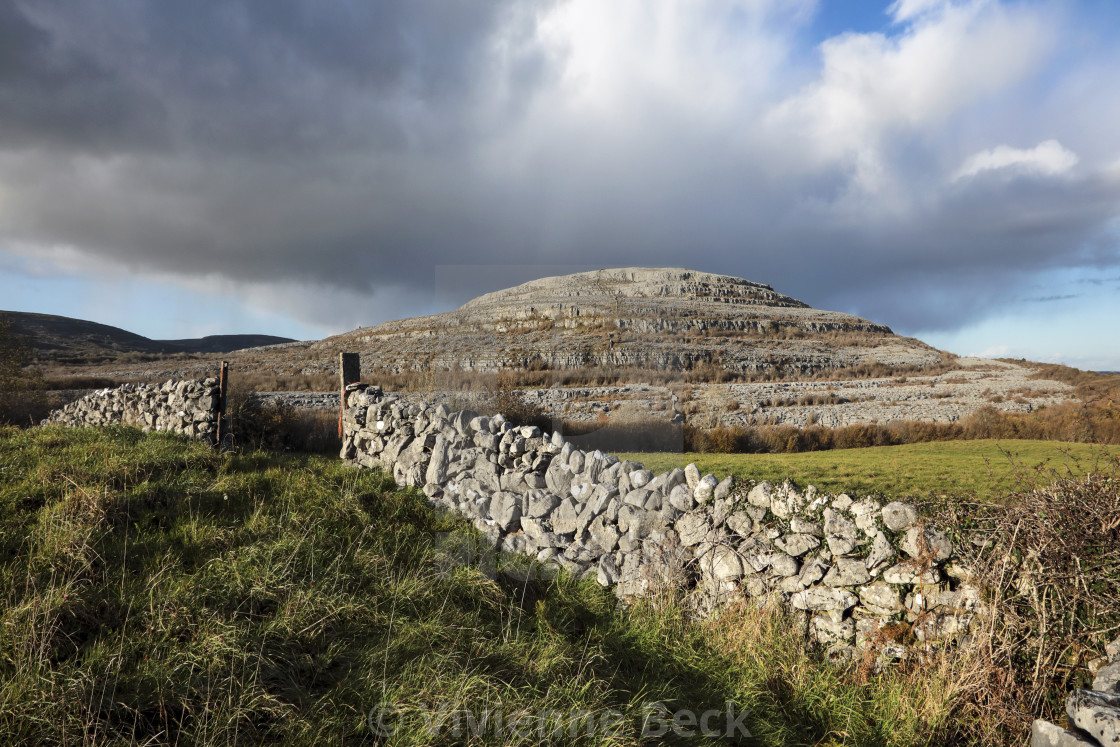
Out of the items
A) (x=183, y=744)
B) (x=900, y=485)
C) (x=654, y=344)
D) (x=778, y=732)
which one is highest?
(x=654, y=344)

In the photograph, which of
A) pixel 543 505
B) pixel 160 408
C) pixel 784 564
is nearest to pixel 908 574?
pixel 784 564

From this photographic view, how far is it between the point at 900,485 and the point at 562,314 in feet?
14.9

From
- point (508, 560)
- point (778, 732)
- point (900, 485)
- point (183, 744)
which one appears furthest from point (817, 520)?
point (183, 744)

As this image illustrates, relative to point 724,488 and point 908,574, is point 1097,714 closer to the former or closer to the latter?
point 908,574

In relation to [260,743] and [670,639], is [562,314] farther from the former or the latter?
[260,743]

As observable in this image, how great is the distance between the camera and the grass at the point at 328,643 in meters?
3.10

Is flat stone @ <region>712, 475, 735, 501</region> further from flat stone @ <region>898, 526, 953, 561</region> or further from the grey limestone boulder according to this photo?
the grey limestone boulder

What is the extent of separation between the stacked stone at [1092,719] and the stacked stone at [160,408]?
39.1 feet

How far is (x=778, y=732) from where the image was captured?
11.4 ft

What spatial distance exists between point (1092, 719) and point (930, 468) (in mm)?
2981

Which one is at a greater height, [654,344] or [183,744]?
[654,344]

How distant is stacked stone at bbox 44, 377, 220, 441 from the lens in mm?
10039

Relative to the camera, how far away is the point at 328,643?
4.00 metres

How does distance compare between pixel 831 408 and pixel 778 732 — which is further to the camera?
pixel 831 408
